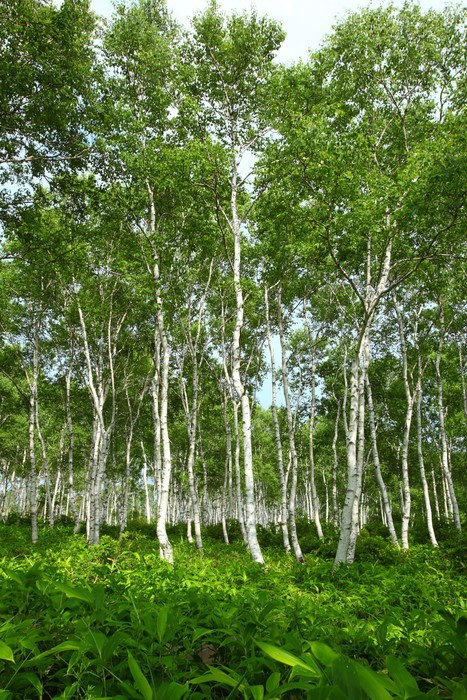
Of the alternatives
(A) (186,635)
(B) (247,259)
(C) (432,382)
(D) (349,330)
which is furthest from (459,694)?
(C) (432,382)

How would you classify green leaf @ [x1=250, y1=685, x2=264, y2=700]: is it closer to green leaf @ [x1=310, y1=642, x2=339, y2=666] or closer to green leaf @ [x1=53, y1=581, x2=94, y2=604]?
green leaf @ [x1=310, y1=642, x2=339, y2=666]

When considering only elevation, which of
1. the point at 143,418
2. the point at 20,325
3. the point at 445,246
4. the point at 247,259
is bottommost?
the point at 143,418

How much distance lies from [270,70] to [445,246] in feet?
26.3

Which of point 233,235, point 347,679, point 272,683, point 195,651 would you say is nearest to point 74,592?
point 195,651

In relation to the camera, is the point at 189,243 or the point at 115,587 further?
the point at 189,243

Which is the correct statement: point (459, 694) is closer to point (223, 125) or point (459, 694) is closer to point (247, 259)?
point (223, 125)

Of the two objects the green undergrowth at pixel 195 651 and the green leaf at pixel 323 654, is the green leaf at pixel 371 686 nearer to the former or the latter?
the green undergrowth at pixel 195 651

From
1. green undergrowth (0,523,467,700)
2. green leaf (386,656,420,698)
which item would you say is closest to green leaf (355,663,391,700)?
green undergrowth (0,523,467,700)

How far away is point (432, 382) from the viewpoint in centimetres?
2483

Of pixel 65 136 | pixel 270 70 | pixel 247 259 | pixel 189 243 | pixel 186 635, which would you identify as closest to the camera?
pixel 186 635

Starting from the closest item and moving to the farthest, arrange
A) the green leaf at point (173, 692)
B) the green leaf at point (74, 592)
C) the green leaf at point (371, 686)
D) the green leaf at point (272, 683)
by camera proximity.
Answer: the green leaf at point (371, 686), the green leaf at point (173, 692), the green leaf at point (272, 683), the green leaf at point (74, 592)

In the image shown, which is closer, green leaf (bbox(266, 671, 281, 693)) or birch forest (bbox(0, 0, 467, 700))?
green leaf (bbox(266, 671, 281, 693))

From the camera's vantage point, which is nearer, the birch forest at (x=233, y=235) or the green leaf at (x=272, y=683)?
the green leaf at (x=272, y=683)

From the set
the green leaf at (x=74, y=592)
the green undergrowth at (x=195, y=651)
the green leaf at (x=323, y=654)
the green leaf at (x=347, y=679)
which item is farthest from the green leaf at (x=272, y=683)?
the green leaf at (x=74, y=592)
